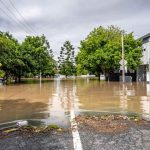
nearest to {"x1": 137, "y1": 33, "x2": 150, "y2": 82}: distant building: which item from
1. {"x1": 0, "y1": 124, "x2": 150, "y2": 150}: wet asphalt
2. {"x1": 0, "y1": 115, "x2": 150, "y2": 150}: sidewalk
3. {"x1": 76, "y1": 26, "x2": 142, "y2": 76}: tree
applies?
{"x1": 76, "y1": 26, "x2": 142, "y2": 76}: tree

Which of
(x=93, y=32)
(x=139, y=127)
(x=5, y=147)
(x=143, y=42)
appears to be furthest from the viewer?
(x=93, y=32)

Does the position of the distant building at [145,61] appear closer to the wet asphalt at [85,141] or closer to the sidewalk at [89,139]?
the sidewalk at [89,139]

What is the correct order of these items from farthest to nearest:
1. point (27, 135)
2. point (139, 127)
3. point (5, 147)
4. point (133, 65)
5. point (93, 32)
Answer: point (93, 32), point (133, 65), point (139, 127), point (27, 135), point (5, 147)

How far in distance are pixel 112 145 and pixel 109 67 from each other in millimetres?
41080

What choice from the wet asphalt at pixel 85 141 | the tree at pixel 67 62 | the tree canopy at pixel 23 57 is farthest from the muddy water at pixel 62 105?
the tree at pixel 67 62

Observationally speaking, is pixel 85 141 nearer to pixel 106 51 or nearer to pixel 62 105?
pixel 62 105

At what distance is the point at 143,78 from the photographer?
4791 cm

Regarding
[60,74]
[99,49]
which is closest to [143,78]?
[99,49]

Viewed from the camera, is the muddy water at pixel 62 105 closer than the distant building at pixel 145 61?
Yes

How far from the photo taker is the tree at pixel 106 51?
4422cm

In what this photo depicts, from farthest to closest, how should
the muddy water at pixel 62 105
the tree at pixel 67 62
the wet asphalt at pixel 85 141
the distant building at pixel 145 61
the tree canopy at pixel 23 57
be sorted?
the tree at pixel 67 62, the distant building at pixel 145 61, the tree canopy at pixel 23 57, the muddy water at pixel 62 105, the wet asphalt at pixel 85 141

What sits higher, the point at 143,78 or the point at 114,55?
the point at 114,55

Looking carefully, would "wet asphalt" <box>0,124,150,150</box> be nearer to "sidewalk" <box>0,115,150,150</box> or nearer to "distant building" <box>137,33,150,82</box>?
"sidewalk" <box>0,115,150,150</box>

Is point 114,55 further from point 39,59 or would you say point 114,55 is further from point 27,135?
point 27,135
